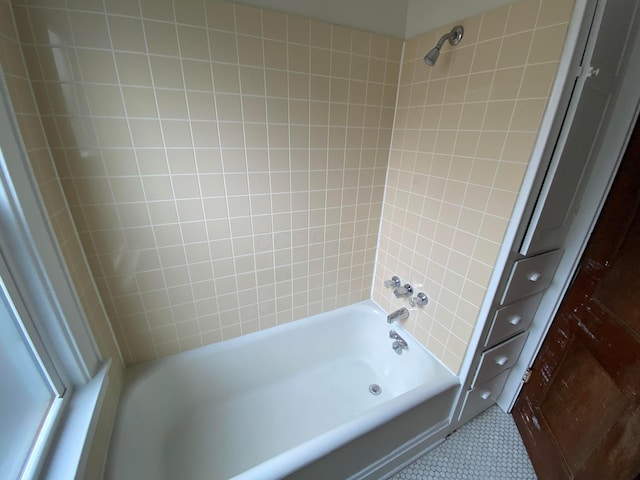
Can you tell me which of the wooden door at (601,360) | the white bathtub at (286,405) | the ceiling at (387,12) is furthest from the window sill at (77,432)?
the wooden door at (601,360)

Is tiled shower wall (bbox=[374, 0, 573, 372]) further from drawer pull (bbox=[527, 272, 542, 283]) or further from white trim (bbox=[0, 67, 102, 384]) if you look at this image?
white trim (bbox=[0, 67, 102, 384])

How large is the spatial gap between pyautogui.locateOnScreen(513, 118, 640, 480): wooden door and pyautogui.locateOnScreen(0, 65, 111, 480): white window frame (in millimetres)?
1606

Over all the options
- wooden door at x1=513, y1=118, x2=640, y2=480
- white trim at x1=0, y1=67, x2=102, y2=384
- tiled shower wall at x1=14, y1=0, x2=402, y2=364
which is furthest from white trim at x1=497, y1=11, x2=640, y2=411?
white trim at x1=0, y1=67, x2=102, y2=384

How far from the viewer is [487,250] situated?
1.05 metres

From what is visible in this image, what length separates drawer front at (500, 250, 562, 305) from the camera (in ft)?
3.45

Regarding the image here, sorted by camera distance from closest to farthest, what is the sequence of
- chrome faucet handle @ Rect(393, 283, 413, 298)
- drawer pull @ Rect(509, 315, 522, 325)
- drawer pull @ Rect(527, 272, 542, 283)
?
1. drawer pull @ Rect(527, 272, 542, 283)
2. drawer pull @ Rect(509, 315, 522, 325)
3. chrome faucet handle @ Rect(393, 283, 413, 298)

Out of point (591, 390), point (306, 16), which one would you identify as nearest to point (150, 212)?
point (306, 16)

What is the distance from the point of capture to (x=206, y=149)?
3.56 feet

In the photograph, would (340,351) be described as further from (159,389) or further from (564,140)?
(564,140)

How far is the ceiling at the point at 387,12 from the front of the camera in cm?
101

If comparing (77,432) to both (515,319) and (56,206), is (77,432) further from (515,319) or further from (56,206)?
(515,319)

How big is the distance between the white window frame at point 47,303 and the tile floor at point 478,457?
129cm

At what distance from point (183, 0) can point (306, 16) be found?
1.47ft

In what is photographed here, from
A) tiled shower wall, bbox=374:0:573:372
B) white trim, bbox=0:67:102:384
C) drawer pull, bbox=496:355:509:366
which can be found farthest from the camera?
drawer pull, bbox=496:355:509:366
